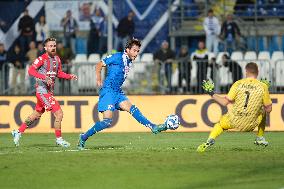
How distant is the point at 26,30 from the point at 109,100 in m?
19.2

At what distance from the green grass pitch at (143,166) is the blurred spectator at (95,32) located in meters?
Answer: 15.7

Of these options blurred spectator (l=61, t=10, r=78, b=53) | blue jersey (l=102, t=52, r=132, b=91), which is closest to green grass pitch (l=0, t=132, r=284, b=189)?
blue jersey (l=102, t=52, r=132, b=91)

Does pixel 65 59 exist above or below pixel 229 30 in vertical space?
below

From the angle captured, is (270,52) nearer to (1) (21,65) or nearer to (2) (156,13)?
(2) (156,13)

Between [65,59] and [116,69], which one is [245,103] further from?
[65,59]

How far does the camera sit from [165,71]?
3075 centimetres

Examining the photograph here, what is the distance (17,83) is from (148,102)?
22.4 feet

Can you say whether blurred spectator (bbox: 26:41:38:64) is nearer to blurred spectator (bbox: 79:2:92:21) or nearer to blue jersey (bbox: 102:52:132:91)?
blurred spectator (bbox: 79:2:92:21)

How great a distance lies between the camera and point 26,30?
37250 mm

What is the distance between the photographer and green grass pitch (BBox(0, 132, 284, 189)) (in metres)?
13.1

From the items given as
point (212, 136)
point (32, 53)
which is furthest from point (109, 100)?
point (32, 53)

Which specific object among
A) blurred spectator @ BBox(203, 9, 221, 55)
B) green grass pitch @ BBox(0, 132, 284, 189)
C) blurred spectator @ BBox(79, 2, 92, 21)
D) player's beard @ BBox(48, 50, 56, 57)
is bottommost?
green grass pitch @ BBox(0, 132, 284, 189)

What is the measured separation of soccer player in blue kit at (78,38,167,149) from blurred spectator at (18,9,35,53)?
60.7ft

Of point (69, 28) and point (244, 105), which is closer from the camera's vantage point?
point (244, 105)
